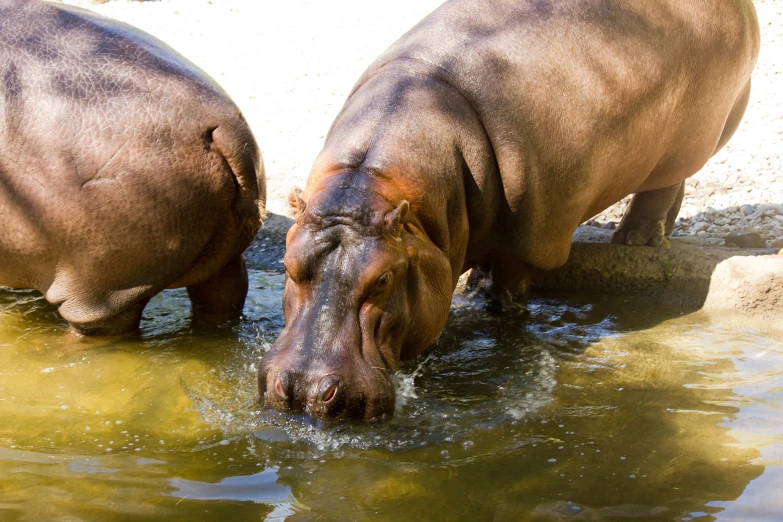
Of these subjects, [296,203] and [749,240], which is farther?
[749,240]

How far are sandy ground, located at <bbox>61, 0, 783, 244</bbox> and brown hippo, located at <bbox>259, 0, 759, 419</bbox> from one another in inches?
60.7

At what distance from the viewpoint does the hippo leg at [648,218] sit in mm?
5480

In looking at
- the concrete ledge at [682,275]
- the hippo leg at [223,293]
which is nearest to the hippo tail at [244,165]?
the hippo leg at [223,293]

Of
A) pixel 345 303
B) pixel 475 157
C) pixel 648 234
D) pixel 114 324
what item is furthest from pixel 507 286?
pixel 114 324

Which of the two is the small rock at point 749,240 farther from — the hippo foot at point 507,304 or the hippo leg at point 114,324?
the hippo leg at point 114,324

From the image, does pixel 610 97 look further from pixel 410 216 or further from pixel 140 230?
pixel 140 230

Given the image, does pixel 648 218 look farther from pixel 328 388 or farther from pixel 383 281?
pixel 328 388

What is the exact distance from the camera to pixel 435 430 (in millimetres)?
3500

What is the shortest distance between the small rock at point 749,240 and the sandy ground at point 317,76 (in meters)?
0.22

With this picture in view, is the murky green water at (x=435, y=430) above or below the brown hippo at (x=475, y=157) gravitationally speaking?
below

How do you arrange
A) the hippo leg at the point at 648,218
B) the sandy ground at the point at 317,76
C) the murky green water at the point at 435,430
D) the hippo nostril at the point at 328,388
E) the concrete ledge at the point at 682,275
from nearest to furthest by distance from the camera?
the murky green water at the point at 435,430 → the hippo nostril at the point at 328,388 → the concrete ledge at the point at 682,275 → the hippo leg at the point at 648,218 → the sandy ground at the point at 317,76

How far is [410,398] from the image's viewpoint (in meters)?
3.84

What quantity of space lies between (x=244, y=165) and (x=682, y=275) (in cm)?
Answer: 263

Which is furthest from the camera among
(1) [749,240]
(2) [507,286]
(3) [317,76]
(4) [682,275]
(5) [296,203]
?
(3) [317,76]
